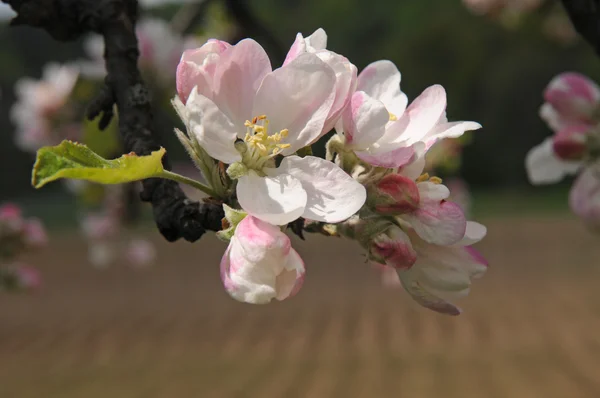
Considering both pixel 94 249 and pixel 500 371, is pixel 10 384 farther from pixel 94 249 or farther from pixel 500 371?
pixel 94 249

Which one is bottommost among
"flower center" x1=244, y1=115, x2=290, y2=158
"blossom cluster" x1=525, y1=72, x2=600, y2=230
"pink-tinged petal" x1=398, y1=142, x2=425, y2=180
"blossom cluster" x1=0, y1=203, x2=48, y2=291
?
"blossom cluster" x1=0, y1=203, x2=48, y2=291

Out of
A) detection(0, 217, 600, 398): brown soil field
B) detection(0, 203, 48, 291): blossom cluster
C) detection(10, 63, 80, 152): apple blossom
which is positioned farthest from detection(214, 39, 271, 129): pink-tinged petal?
detection(0, 217, 600, 398): brown soil field

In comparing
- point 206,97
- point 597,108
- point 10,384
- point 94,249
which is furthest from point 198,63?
point 10,384

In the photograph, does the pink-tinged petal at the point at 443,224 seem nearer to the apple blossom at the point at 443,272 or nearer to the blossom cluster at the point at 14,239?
the apple blossom at the point at 443,272

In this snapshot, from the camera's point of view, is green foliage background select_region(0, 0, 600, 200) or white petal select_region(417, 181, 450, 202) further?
green foliage background select_region(0, 0, 600, 200)

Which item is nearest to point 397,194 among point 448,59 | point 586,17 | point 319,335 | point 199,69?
point 199,69

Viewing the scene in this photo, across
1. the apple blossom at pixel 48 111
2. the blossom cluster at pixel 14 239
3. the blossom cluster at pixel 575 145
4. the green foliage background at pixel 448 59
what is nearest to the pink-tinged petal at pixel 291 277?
the blossom cluster at pixel 575 145

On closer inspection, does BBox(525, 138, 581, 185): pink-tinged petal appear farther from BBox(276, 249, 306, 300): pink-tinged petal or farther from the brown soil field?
the brown soil field

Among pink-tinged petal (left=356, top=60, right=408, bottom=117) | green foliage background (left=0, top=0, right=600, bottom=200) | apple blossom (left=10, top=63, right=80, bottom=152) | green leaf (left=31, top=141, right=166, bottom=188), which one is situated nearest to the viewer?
green leaf (left=31, top=141, right=166, bottom=188)
